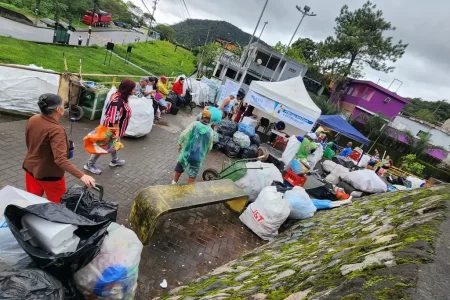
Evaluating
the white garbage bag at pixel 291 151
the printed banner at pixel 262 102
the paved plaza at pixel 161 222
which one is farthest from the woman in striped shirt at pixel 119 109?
the printed banner at pixel 262 102

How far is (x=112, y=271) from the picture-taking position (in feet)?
7.00

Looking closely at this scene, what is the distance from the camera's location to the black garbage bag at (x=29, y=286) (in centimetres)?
154

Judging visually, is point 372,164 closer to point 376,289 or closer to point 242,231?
point 242,231

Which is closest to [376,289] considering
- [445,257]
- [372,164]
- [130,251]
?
[445,257]

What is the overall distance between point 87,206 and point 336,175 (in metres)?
8.22

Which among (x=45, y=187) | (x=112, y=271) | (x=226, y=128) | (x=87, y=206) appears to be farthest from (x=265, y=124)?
(x=112, y=271)

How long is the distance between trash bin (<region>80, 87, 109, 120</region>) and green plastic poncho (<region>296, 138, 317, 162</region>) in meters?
5.96

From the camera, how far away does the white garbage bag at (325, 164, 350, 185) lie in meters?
8.75

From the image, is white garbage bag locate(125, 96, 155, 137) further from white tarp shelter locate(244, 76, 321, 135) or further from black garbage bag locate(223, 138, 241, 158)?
white tarp shelter locate(244, 76, 321, 135)

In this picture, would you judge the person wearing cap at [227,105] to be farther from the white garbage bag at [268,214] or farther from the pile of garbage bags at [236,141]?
the white garbage bag at [268,214]

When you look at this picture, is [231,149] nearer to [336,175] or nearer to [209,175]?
[209,175]

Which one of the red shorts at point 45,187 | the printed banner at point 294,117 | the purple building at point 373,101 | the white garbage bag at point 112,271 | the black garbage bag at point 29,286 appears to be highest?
the purple building at point 373,101

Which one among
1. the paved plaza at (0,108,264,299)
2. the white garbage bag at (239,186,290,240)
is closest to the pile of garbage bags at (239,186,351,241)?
the white garbage bag at (239,186,290,240)

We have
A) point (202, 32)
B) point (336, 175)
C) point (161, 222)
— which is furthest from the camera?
point (202, 32)
